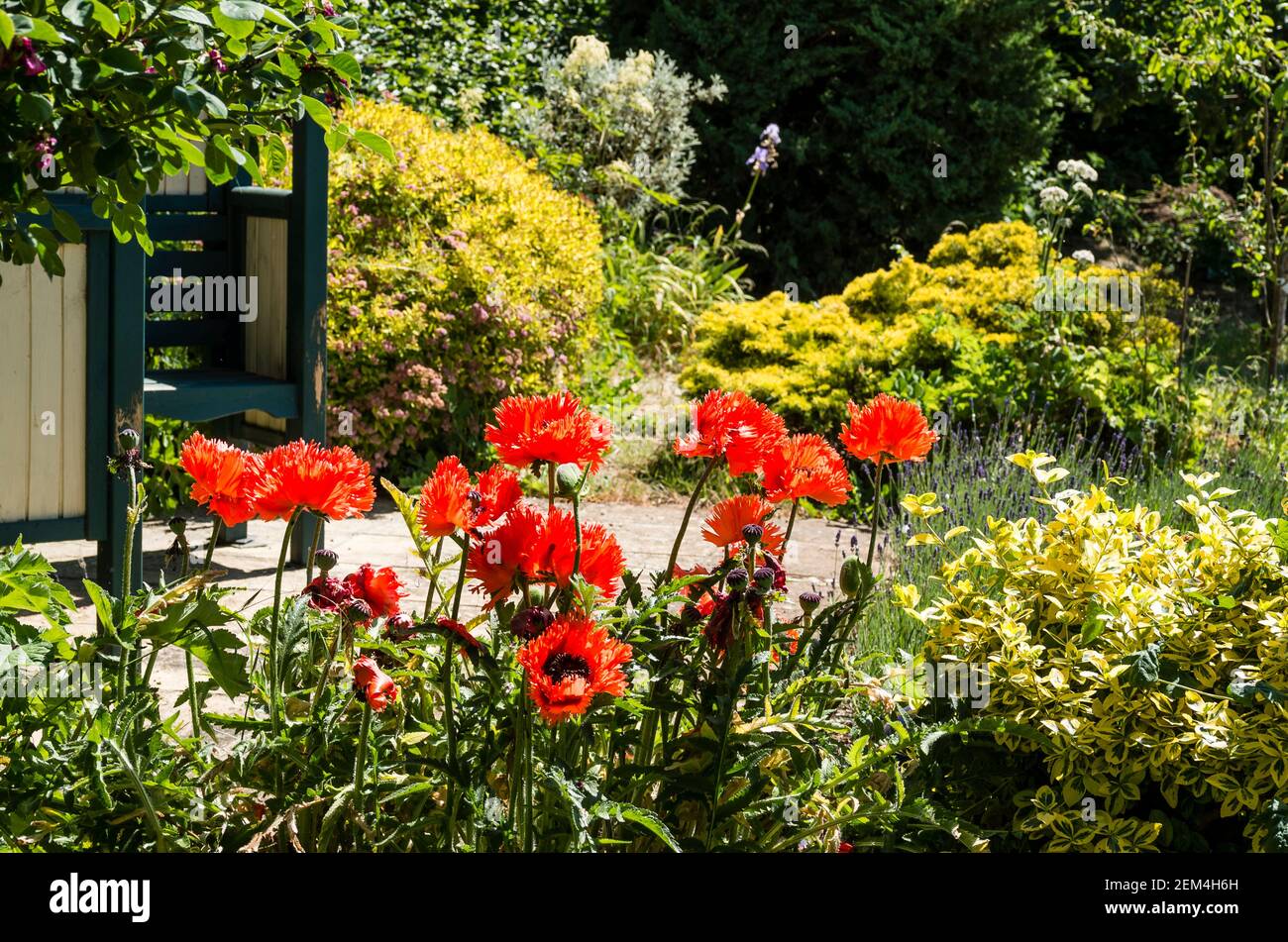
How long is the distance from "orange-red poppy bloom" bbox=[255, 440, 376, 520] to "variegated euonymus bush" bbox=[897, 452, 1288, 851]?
1.10 m

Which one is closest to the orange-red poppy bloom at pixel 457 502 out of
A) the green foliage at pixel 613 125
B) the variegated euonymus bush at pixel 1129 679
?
the variegated euonymus bush at pixel 1129 679

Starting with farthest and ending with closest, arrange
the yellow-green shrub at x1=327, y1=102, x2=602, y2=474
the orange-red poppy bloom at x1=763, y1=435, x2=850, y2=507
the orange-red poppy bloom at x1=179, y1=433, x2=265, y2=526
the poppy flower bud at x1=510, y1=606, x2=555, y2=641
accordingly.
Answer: the yellow-green shrub at x1=327, y1=102, x2=602, y2=474 < the orange-red poppy bloom at x1=763, y1=435, x2=850, y2=507 < the orange-red poppy bloom at x1=179, y1=433, x2=265, y2=526 < the poppy flower bud at x1=510, y1=606, x2=555, y2=641

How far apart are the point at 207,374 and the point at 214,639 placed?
315cm

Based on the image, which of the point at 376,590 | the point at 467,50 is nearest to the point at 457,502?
the point at 376,590

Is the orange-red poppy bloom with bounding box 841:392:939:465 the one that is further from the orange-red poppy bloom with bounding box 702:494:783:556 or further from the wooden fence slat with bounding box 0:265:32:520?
the wooden fence slat with bounding box 0:265:32:520

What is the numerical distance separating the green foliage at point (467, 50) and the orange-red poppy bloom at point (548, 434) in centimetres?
685

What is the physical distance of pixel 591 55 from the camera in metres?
9.01

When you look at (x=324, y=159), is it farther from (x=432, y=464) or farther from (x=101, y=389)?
(x=432, y=464)

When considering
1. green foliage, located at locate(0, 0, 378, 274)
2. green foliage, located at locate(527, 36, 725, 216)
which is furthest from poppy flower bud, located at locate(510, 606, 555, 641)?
green foliage, located at locate(527, 36, 725, 216)

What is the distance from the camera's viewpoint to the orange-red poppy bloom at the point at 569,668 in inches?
60.7

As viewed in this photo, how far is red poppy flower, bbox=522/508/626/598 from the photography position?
67.1 inches

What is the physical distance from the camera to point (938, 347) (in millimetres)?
6121

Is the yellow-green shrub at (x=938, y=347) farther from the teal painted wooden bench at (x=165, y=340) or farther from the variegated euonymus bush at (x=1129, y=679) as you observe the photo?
the variegated euonymus bush at (x=1129, y=679)

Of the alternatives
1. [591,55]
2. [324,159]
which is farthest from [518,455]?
[591,55]
